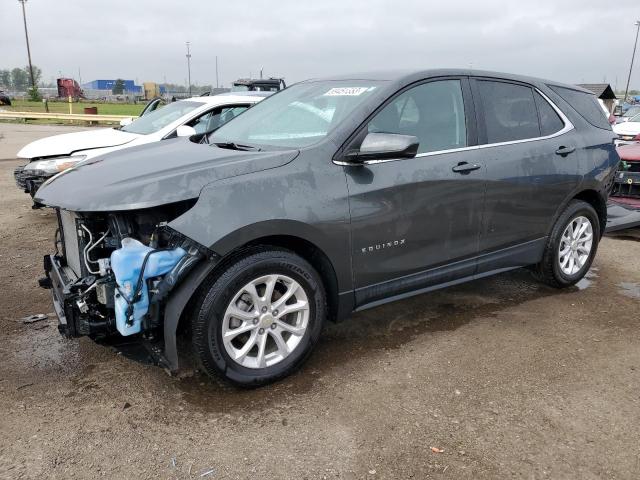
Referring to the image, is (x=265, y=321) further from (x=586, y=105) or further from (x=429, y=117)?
(x=586, y=105)

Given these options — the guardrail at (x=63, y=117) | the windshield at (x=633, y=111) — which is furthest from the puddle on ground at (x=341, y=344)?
the guardrail at (x=63, y=117)

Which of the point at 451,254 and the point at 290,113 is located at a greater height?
the point at 290,113

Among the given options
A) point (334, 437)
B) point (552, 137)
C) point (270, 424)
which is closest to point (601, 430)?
point (334, 437)

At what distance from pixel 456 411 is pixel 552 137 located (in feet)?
8.18

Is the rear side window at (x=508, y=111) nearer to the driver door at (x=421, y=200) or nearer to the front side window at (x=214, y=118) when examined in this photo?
the driver door at (x=421, y=200)

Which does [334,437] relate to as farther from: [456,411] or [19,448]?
[19,448]

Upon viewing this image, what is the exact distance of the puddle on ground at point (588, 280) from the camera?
5.03 metres

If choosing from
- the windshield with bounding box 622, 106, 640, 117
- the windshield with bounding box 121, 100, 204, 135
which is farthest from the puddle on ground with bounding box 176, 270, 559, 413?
the windshield with bounding box 622, 106, 640, 117

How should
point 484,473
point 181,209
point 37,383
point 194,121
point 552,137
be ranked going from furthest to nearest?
point 194,121 → point 552,137 → point 37,383 → point 181,209 → point 484,473

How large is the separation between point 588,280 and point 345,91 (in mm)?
3154

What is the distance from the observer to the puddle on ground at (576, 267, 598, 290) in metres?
5.03

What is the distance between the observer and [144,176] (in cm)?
298

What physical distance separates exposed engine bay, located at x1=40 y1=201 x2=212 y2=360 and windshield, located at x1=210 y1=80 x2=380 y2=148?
968mm

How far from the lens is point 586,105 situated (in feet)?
15.7
